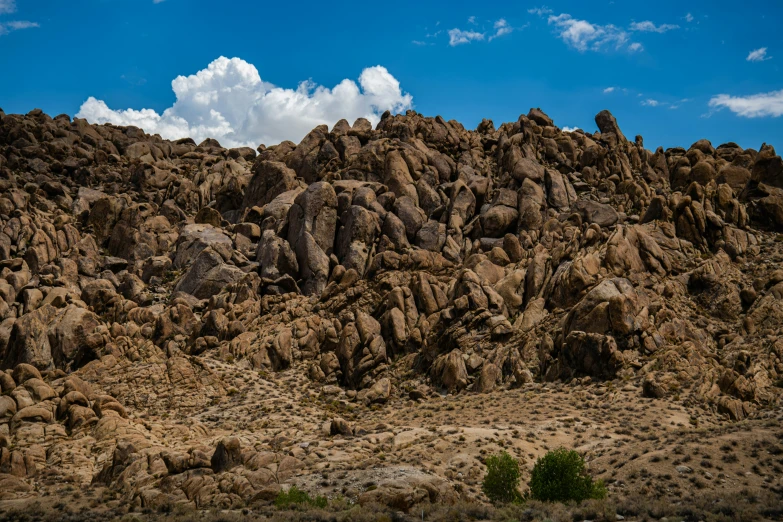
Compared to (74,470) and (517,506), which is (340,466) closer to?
(517,506)

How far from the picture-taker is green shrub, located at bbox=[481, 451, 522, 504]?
36469 millimetres

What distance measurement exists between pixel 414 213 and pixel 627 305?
113 feet

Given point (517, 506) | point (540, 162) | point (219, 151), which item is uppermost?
point (219, 151)

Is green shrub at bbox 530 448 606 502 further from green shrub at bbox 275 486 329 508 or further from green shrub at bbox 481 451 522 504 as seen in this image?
green shrub at bbox 275 486 329 508

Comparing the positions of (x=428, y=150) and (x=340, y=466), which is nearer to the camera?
(x=340, y=466)

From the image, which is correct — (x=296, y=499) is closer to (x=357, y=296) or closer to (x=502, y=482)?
(x=502, y=482)

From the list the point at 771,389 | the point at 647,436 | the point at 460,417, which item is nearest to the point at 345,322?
the point at 460,417

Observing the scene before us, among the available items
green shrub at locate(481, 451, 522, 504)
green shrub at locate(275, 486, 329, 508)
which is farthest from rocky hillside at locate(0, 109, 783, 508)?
green shrub at locate(481, 451, 522, 504)

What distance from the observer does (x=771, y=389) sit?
49.8 meters

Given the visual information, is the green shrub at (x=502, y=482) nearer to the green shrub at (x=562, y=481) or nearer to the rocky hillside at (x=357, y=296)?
the green shrub at (x=562, y=481)

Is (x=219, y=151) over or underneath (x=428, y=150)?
over

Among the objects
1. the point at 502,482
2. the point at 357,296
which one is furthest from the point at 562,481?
the point at 357,296

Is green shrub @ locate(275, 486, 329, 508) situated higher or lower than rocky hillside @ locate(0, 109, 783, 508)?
lower

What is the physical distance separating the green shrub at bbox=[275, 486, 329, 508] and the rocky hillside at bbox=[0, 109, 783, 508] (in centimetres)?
142
